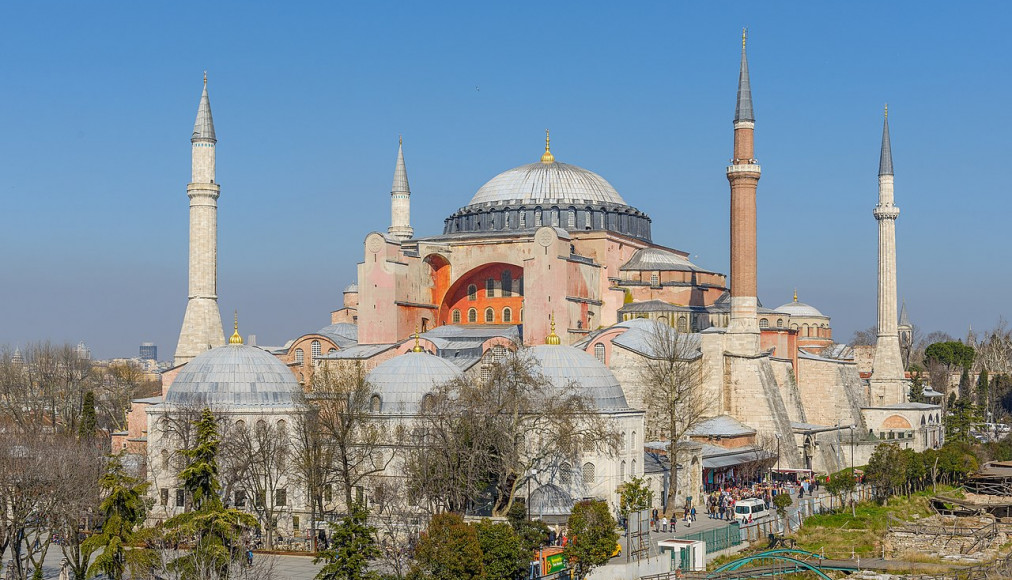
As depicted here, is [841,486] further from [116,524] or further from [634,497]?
[116,524]

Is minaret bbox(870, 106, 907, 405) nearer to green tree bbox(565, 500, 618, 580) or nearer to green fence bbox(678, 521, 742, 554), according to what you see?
green fence bbox(678, 521, 742, 554)

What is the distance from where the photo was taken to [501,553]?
68.5ft

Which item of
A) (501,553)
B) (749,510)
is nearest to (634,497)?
(749,510)

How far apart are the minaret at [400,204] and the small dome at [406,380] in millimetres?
19018

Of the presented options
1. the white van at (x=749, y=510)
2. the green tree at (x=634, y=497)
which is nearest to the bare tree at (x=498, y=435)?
the green tree at (x=634, y=497)

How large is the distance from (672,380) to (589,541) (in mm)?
Result: 12174

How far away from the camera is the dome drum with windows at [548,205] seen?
4400 centimetres

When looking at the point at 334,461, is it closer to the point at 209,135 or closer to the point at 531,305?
the point at 531,305

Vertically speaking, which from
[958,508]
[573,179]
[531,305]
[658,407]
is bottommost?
[958,508]

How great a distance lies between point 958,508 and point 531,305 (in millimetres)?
13087

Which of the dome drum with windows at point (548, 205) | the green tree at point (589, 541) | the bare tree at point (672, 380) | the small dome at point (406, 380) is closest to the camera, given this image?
the green tree at point (589, 541)

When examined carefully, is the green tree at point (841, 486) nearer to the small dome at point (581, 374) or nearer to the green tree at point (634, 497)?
the small dome at point (581, 374)

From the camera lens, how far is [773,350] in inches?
1613

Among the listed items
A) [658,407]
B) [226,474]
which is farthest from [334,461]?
[658,407]
